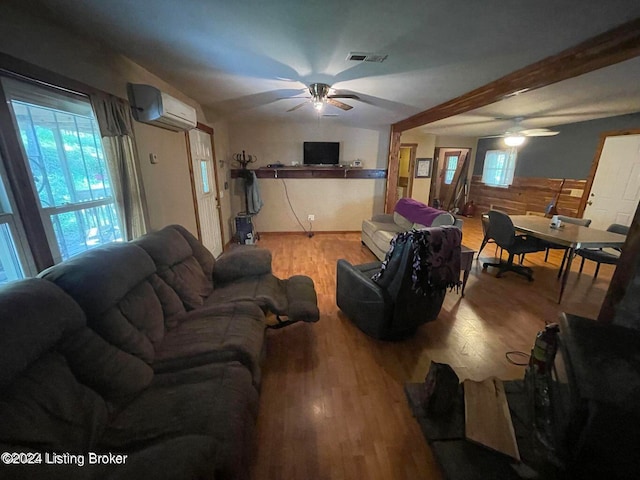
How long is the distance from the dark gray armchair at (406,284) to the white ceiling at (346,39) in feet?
3.92

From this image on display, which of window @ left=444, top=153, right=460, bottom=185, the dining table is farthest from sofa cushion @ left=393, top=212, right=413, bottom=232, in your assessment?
window @ left=444, top=153, right=460, bottom=185

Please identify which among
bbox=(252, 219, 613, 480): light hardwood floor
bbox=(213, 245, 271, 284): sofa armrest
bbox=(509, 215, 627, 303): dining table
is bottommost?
bbox=(252, 219, 613, 480): light hardwood floor

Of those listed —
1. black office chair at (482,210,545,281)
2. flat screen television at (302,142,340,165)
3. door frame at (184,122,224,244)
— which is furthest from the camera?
flat screen television at (302,142,340,165)

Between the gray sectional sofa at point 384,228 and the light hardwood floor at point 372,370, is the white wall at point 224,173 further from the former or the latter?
A: the gray sectional sofa at point 384,228

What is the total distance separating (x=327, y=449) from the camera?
132cm

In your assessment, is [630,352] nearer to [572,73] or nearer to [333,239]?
[572,73]

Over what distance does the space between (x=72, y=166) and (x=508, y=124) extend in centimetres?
635

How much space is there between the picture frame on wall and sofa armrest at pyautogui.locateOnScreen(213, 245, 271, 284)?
16.9 feet

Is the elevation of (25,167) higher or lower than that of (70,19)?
lower

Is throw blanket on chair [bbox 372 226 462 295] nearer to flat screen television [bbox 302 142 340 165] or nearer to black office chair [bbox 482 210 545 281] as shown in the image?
black office chair [bbox 482 210 545 281]

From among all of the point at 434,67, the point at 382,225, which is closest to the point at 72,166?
the point at 434,67

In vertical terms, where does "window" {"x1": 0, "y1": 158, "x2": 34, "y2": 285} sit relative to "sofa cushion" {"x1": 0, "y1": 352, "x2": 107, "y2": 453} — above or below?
above

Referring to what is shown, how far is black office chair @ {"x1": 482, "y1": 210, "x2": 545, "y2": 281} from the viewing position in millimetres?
3162

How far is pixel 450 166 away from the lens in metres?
7.73
